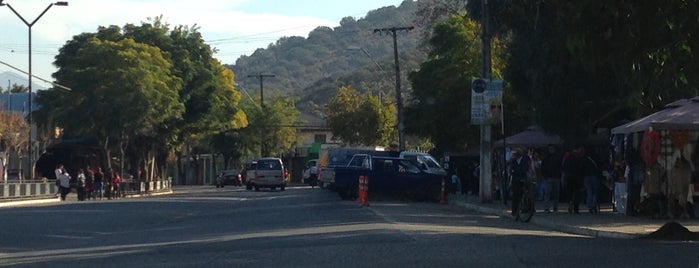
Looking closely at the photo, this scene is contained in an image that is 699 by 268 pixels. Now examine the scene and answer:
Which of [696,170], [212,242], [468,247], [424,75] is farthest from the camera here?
[424,75]

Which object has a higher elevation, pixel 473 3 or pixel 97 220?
pixel 473 3

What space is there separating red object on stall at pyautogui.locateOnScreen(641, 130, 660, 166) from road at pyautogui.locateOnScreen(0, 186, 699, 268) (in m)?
2.87

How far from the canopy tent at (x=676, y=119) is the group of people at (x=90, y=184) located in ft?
98.8

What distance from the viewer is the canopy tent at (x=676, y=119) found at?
77.7 ft

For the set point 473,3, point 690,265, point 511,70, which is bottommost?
point 690,265

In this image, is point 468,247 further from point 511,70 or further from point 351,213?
point 511,70

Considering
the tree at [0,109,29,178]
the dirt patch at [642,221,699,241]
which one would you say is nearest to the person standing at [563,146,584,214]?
the dirt patch at [642,221,699,241]

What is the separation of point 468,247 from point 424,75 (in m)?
40.2

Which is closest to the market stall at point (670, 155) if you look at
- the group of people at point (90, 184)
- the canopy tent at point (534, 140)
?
the canopy tent at point (534, 140)

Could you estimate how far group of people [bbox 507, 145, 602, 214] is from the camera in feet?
87.4

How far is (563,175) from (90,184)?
26.5 meters

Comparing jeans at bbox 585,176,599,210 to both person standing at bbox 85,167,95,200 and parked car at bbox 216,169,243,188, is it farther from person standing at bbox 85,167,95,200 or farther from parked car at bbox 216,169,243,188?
parked car at bbox 216,169,243,188

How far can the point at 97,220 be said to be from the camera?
2886cm

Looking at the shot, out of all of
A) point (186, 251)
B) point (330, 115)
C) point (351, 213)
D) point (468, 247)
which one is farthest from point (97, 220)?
point (330, 115)
